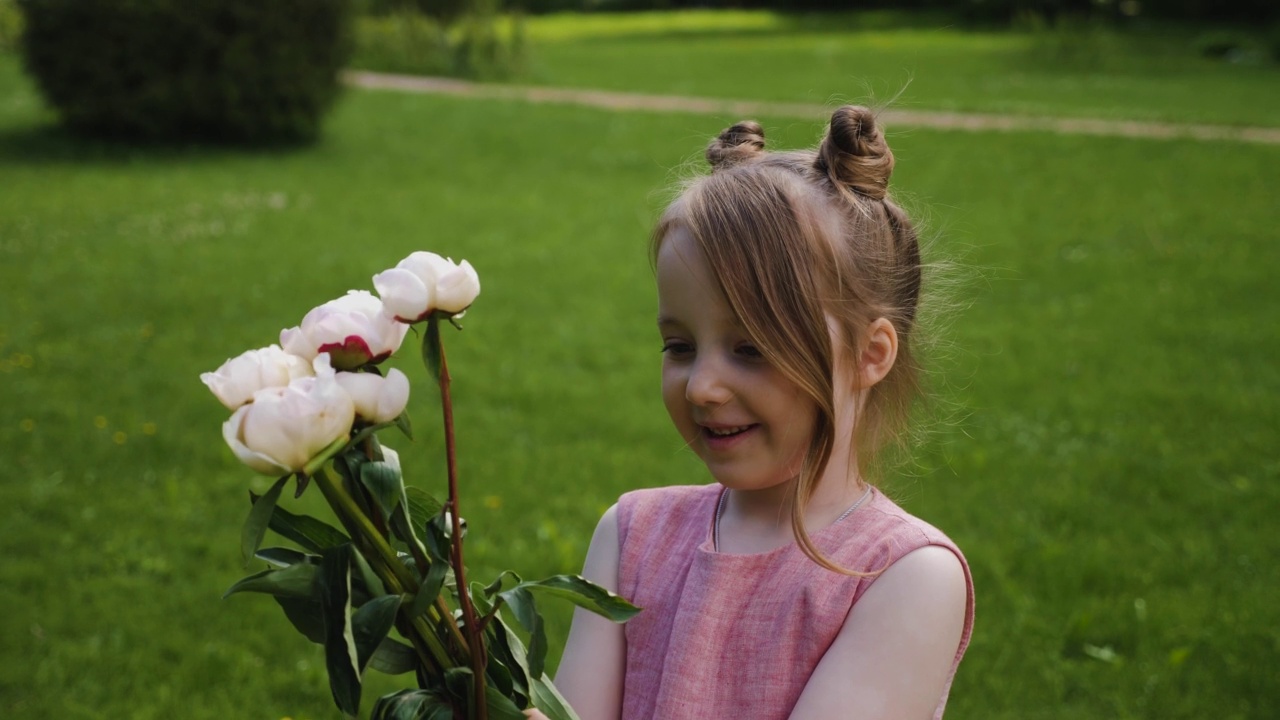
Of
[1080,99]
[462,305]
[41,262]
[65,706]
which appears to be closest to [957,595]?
[462,305]

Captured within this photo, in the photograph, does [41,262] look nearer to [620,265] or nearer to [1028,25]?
[620,265]

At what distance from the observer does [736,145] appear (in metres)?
1.74

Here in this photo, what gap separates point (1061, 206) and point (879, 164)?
8146 millimetres

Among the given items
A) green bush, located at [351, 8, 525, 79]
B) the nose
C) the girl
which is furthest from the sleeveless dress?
green bush, located at [351, 8, 525, 79]

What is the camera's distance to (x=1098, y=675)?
3.29 metres

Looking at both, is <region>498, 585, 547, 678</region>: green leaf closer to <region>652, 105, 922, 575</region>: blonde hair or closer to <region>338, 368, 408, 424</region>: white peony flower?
<region>338, 368, 408, 424</region>: white peony flower

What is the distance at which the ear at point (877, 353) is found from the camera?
1.61m

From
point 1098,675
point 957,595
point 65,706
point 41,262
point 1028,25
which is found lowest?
point 1028,25

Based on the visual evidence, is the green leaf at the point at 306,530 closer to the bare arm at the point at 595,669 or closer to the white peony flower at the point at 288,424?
the white peony flower at the point at 288,424

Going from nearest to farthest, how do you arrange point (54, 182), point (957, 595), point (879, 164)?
point (957, 595) → point (879, 164) → point (54, 182)

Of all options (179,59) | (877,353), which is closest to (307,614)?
(877,353)

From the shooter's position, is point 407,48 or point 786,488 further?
point 407,48

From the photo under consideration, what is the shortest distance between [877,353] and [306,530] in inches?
30.5

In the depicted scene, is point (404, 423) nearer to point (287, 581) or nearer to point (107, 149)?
point (287, 581)
